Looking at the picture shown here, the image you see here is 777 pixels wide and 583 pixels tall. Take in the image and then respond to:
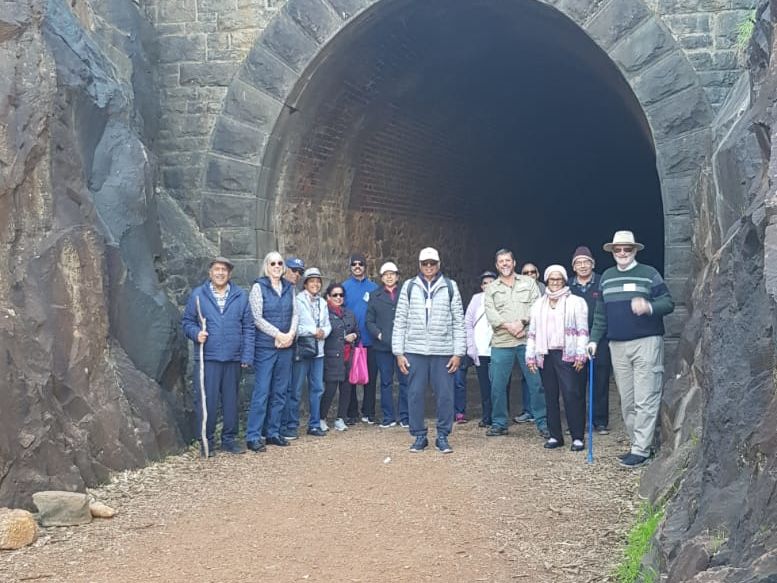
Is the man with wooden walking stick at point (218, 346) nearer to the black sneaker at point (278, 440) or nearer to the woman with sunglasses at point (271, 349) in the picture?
the woman with sunglasses at point (271, 349)

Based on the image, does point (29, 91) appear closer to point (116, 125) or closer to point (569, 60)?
point (116, 125)

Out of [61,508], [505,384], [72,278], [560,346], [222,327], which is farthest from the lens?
[505,384]

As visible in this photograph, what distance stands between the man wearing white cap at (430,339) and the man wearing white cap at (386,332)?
1280 millimetres

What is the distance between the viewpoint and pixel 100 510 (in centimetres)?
585

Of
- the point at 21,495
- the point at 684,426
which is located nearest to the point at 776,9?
the point at 684,426

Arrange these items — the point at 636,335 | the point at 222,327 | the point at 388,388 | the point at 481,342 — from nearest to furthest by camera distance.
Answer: the point at 636,335, the point at 222,327, the point at 481,342, the point at 388,388

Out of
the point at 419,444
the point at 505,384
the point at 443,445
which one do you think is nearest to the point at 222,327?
the point at 419,444

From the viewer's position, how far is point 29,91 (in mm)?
6508

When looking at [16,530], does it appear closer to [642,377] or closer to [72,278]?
[72,278]

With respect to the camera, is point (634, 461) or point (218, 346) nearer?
point (634, 461)

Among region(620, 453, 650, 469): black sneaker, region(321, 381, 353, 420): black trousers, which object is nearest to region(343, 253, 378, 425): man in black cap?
region(321, 381, 353, 420): black trousers

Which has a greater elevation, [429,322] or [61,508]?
[429,322]

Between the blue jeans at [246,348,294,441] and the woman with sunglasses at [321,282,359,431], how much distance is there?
68 centimetres

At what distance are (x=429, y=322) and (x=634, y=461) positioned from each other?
1.91m
